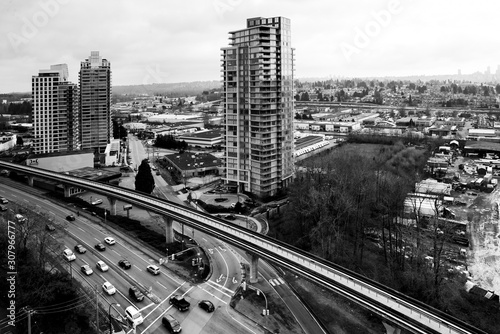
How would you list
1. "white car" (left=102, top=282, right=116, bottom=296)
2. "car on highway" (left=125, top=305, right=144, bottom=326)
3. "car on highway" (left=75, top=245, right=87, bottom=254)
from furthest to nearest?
1. "car on highway" (left=75, top=245, right=87, bottom=254)
2. "white car" (left=102, top=282, right=116, bottom=296)
3. "car on highway" (left=125, top=305, right=144, bottom=326)

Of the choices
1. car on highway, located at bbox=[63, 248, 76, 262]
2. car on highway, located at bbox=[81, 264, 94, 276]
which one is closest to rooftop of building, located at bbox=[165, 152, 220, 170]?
car on highway, located at bbox=[63, 248, 76, 262]

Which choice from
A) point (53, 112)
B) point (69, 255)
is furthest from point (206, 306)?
point (53, 112)

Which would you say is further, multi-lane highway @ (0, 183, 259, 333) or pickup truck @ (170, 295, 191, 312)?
pickup truck @ (170, 295, 191, 312)

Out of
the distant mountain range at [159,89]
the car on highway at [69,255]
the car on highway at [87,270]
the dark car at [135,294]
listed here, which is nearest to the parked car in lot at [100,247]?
the car on highway at [69,255]

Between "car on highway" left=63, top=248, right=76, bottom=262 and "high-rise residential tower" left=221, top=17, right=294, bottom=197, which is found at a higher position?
"high-rise residential tower" left=221, top=17, right=294, bottom=197

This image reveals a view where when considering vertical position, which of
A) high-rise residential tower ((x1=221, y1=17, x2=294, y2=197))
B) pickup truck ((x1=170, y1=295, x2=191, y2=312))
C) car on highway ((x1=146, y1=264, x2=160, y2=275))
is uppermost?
high-rise residential tower ((x1=221, y1=17, x2=294, y2=197))

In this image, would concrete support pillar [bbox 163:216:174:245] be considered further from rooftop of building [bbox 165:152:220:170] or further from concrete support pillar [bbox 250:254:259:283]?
rooftop of building [bbox 165:152:220:170]

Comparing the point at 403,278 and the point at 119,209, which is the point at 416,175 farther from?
the point at 119,209
